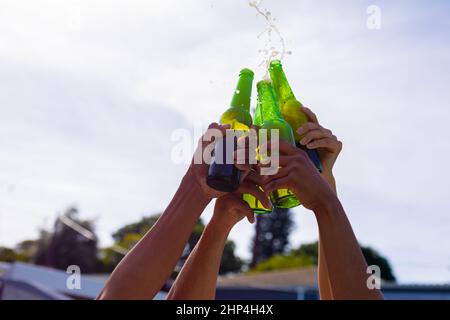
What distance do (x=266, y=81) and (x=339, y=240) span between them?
99 cm

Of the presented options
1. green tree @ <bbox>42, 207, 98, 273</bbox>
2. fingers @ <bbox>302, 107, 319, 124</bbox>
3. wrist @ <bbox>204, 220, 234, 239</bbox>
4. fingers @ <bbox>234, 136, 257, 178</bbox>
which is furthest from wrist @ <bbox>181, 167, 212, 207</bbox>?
green tree @ <bbox>42, 207, 98, 273</bbox>

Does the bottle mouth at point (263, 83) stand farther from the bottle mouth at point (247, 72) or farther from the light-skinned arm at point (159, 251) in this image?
the light-skinned arm at point (159, 251)

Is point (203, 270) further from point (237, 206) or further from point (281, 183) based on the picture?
point (281, 183)

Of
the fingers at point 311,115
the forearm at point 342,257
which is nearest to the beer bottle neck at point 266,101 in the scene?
the fingers at point 311,115

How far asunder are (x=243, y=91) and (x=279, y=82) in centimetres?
20

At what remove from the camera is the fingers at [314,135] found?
1.63 m

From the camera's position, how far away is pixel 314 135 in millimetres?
1639

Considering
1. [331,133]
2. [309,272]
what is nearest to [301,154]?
[331,133]

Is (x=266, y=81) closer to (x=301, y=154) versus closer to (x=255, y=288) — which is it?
(x=301, y=154)

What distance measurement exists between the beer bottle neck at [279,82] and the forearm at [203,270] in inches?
26.9

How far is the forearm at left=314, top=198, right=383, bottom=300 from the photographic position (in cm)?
118

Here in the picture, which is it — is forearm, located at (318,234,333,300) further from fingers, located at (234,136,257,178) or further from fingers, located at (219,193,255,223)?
fingers, located at (234,136,257,178)
